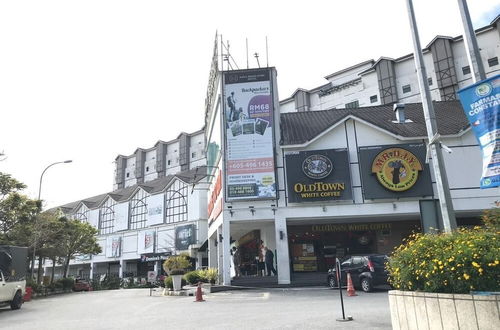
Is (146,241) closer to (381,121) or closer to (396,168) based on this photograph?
(381,121)

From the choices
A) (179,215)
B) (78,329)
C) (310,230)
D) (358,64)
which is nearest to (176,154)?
(179,215)

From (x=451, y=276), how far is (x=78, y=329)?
891 cm

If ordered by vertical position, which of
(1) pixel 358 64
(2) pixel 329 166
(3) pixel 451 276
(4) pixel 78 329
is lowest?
(4) pixel 78 329

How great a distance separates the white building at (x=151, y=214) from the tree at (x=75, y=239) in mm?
11752

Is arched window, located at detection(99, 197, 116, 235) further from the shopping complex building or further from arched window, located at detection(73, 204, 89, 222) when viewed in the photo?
the shopping complex building

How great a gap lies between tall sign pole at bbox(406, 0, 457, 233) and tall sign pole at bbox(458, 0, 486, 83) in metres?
1.31

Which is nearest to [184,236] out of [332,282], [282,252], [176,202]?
[176,202]

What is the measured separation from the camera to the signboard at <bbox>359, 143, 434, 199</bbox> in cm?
2362

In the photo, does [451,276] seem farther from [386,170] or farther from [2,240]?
[2,240]

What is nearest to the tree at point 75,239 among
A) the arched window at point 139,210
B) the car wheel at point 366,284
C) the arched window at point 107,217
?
the arched window at point 139,210

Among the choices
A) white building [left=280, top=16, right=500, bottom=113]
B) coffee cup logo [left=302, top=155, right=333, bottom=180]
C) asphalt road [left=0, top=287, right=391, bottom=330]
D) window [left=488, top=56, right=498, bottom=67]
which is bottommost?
asphalt road [left=0, top=287, right=391, bottom=330]

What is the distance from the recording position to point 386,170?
2395 cm

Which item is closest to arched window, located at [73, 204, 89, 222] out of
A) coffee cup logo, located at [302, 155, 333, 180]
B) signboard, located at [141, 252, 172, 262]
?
signboard, located at [141, 252, 172, 262]

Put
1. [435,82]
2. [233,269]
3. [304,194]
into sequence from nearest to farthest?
[304,194] < [233,269] < [435,82]
